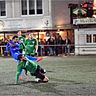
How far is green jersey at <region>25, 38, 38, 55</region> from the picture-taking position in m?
19.2

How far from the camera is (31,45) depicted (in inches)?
780

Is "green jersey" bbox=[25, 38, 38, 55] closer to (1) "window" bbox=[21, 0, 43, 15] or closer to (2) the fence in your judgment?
→ (2) the fence

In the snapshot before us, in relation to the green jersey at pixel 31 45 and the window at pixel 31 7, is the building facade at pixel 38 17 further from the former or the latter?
the green jersey at pixel 31 45

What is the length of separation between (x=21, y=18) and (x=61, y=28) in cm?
517

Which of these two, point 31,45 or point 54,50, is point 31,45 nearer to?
point 31,45

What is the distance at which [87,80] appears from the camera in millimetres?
16828

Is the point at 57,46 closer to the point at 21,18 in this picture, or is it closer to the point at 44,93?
the point at 21,18

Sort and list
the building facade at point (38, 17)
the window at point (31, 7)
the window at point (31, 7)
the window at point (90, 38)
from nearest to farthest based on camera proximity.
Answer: the window at point (90, 38) → the building facade at point (38, 17) → the window at point (31, 7) → the window at point (31, 7)

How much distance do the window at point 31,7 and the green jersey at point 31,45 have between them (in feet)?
85.9

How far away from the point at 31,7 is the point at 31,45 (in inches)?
1084

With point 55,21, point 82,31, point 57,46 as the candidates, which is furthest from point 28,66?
point 55,21

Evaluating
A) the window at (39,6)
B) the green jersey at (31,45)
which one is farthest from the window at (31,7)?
the green jersey at (31,45)

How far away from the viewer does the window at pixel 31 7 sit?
46.6m

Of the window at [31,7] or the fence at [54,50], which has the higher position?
the window at [31,7]
